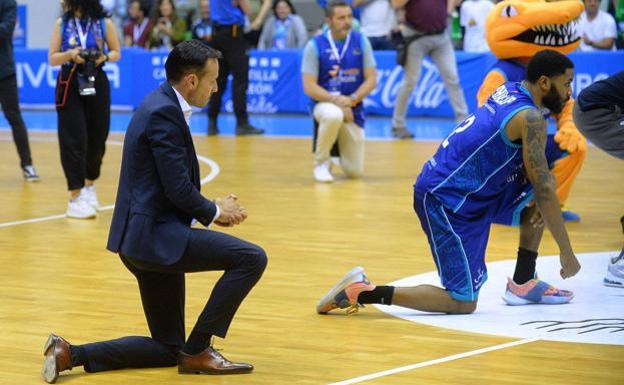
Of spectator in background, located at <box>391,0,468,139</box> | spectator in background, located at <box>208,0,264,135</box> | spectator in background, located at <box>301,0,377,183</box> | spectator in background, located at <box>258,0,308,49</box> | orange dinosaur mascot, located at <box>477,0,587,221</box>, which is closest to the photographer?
orange dinosaur mascot, located at <box>477,0,587,221</box>

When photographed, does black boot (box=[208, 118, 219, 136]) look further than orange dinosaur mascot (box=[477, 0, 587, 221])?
Yes

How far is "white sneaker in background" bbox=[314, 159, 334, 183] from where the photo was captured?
11344 millimetres

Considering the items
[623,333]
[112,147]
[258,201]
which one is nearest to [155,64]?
[112,147]

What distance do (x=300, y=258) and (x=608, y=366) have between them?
2.98 metres

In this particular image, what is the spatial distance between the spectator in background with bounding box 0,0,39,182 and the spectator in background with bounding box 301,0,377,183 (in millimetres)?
2721

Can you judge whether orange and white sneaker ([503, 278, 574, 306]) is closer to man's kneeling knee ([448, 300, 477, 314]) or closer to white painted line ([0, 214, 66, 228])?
man's kneeling knee ([448, 300, 477, 314])

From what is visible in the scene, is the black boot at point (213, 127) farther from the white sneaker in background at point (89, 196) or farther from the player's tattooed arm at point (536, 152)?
the player's tattooed arm at point (536, 152)

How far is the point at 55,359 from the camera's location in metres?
4.88

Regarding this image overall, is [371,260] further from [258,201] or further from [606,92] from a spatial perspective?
[258,201]

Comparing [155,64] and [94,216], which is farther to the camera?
[155,64]

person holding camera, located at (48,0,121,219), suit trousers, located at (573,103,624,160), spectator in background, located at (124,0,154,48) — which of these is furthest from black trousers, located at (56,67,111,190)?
spectator in background, located at (124,0,154,48)

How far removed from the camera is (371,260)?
25.0ft

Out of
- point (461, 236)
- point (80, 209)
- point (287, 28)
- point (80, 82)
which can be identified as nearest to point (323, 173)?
point (80, 209)

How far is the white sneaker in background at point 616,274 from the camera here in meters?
6.82
